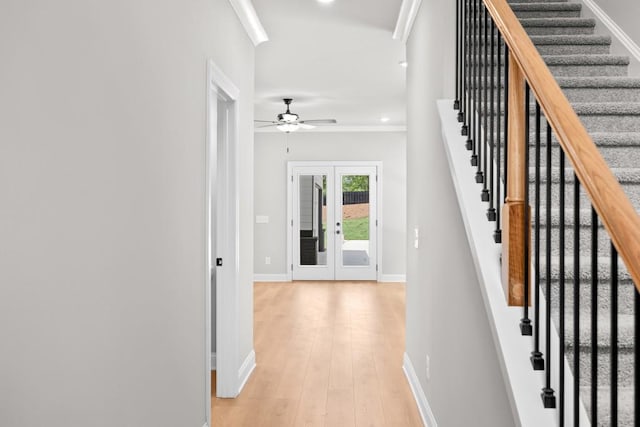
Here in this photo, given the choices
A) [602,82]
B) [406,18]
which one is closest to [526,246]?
[602,82]

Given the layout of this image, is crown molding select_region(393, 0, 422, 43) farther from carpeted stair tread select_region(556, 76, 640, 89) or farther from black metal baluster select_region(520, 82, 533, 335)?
black metal baluster select_region(520, 82, 533, 335)

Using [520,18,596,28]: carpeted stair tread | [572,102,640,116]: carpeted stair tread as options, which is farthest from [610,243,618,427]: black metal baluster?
[520,18,596,28]: carpeted stair tread

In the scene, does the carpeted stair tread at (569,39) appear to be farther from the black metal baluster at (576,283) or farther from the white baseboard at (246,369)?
the white baseboard at (246,369)

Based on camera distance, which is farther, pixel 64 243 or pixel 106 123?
pixel 106 123

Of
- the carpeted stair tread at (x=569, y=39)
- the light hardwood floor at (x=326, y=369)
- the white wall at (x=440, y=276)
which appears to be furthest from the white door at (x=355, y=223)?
the carpeted stair tread at (x=569, y=39)

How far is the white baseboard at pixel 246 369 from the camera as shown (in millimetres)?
3830

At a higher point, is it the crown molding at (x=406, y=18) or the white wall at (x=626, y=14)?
the crown molding at (x=406, y=18)

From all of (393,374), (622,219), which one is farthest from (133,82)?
(393,374)

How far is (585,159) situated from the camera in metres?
1.14

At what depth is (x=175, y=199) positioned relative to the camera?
2416 millimetres

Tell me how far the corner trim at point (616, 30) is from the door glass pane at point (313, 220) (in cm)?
647

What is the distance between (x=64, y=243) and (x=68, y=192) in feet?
0.47

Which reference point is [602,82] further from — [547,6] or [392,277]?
[392,277]

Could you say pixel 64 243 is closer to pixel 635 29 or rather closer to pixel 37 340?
pixel 37 340
